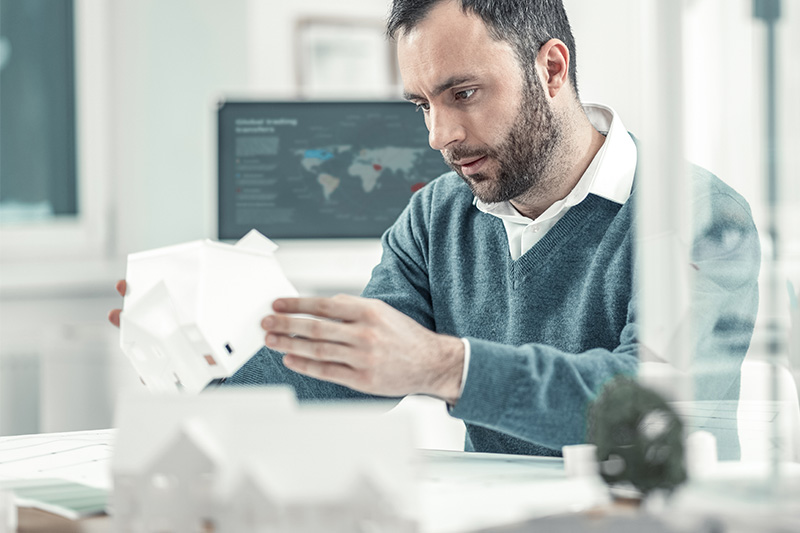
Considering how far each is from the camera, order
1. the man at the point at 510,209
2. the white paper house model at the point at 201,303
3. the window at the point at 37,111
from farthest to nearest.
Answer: the window at the point at 37,111 → the man at the point at 510,209 → the white paper house model at the point at 201,303

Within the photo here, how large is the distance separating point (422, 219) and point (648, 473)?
92 centimetres

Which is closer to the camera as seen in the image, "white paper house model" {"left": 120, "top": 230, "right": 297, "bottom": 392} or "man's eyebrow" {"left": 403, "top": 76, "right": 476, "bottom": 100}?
"white paper house model" {"left": 120, "top": 230, "right": 297, "bottom": 392}

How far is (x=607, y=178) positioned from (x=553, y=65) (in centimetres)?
21

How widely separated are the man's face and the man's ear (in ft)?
0.09

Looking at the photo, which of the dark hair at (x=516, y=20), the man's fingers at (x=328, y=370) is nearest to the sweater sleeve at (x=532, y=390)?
the man's fingers at (x=328, y=370)

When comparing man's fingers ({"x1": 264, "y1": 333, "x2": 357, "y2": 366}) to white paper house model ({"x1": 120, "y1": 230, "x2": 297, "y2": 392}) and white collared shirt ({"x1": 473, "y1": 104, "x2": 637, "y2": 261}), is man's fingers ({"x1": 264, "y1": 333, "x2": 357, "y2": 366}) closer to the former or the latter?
white paper house model ({"x1": 120, "y1": 230, "x2": 297, "y2": 392})

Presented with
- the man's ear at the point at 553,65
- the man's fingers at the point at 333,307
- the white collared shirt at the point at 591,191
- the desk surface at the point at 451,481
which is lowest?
the desk surface at the point at 451,481

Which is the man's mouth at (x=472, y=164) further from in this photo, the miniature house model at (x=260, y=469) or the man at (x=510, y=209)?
the miniature house model at (x=260, y=469)

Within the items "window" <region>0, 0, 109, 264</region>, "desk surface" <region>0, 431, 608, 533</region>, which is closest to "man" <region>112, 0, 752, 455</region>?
"desk surface" <region>0, 431, 608, 533</region>

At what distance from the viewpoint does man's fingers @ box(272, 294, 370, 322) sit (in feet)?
3.01

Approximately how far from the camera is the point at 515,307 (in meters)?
1.36

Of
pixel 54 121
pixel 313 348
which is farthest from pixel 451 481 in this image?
pixel 54 121

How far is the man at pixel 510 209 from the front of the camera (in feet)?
4.25

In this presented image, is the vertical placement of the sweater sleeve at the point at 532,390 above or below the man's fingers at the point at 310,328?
below
